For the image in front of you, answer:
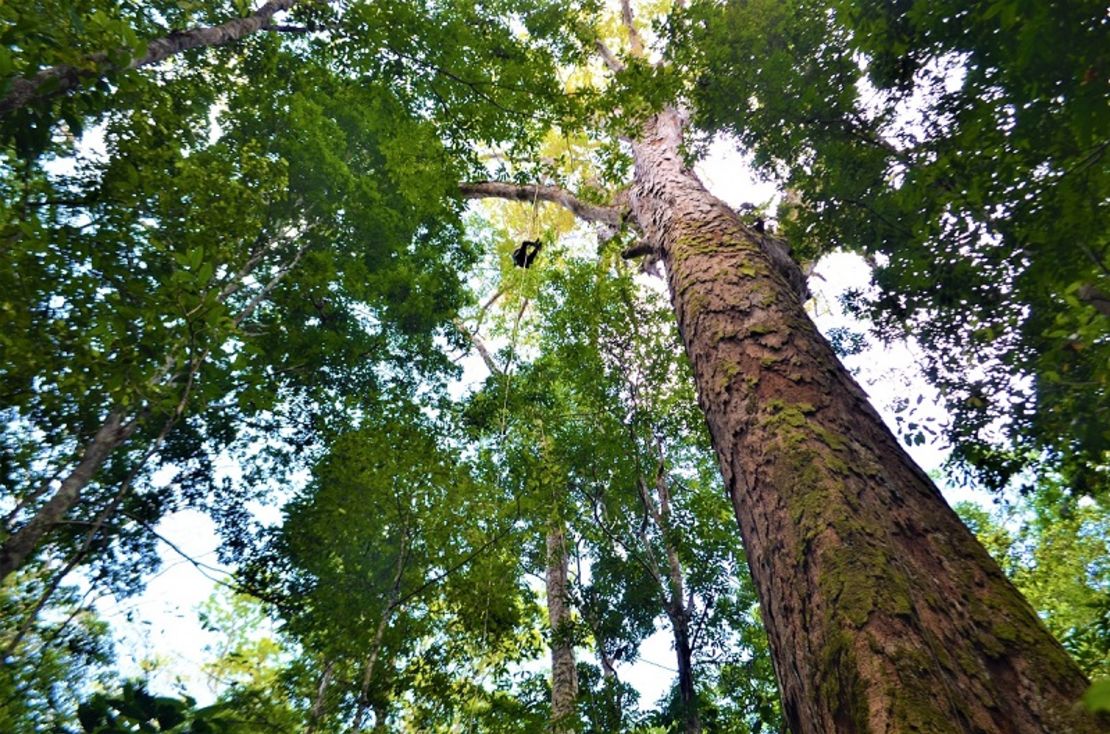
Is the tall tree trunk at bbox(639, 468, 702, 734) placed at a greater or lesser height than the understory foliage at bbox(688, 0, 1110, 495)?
lesser

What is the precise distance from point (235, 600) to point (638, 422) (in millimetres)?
8448

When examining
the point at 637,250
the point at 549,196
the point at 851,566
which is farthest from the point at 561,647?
the point at 549,196

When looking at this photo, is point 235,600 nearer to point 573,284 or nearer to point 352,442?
point 352,442

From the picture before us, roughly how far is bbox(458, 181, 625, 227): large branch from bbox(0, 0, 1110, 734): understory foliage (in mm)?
463

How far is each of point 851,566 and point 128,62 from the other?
3440 millimetres

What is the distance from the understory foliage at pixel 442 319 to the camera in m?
3.16

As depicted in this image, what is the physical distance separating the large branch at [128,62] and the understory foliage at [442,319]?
0.32 ft

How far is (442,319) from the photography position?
28.5 feet

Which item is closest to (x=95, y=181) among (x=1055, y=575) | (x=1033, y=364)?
(x=1033, y=364)

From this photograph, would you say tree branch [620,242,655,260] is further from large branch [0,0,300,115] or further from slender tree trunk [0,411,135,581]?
slender tree trunk [0,411,135,581]

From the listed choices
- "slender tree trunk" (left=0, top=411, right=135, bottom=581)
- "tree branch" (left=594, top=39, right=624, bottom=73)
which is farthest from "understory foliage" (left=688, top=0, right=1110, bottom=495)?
"slender tree trunk" (left=0, top=411, right=135, bottom=581)

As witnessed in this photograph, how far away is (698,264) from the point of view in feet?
11.3

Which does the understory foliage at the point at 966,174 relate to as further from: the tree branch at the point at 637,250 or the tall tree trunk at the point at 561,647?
the tall tree trunk at the point at 561,647

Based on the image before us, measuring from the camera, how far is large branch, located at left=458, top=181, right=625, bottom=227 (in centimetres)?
778
